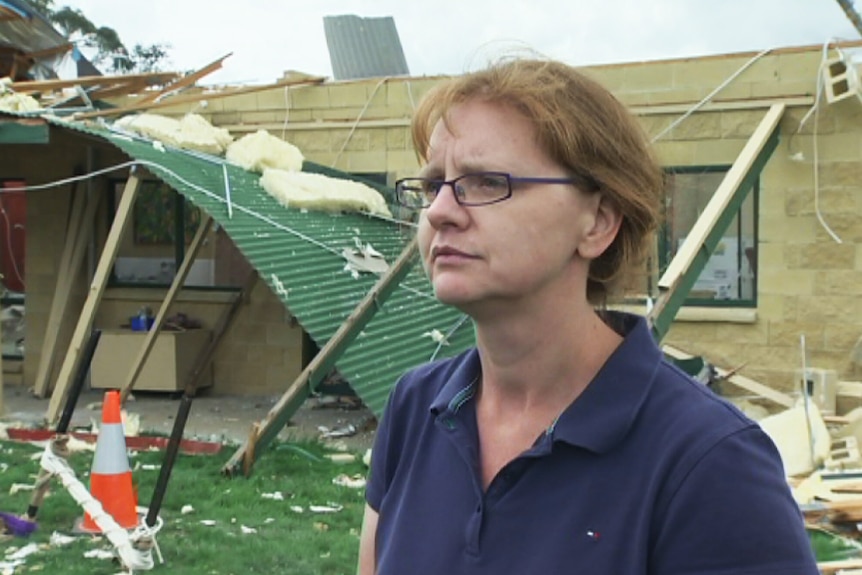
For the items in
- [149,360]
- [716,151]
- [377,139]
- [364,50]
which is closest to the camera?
[716,151]

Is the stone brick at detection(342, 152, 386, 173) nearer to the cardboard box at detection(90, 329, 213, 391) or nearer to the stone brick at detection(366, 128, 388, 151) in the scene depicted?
the stone brick at detection(366, 128, 388, 151)

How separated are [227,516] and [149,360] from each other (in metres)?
5.57

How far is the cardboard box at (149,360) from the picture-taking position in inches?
462

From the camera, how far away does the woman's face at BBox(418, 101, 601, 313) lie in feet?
5.25

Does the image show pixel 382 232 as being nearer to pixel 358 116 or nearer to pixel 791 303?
pixel 358 116

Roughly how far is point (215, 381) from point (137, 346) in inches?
41.9

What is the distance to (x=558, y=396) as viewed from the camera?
1.67 meters

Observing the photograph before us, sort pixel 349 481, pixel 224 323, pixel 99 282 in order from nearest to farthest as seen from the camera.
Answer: pixel 349 481 < pixel 99 282 < pixel 224 323

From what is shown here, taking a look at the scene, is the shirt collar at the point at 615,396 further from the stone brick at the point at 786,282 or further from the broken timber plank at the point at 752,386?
the stone brick at the point at 786,282

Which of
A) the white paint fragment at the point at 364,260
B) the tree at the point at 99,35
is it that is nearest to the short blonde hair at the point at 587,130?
the white paint fragment at the point at 364,260

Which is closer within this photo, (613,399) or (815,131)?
(613,399)

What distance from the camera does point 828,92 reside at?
9391 mm

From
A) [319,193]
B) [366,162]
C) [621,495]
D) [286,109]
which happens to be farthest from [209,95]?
[621,495]

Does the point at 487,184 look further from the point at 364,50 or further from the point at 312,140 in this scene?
the point at 364,50
